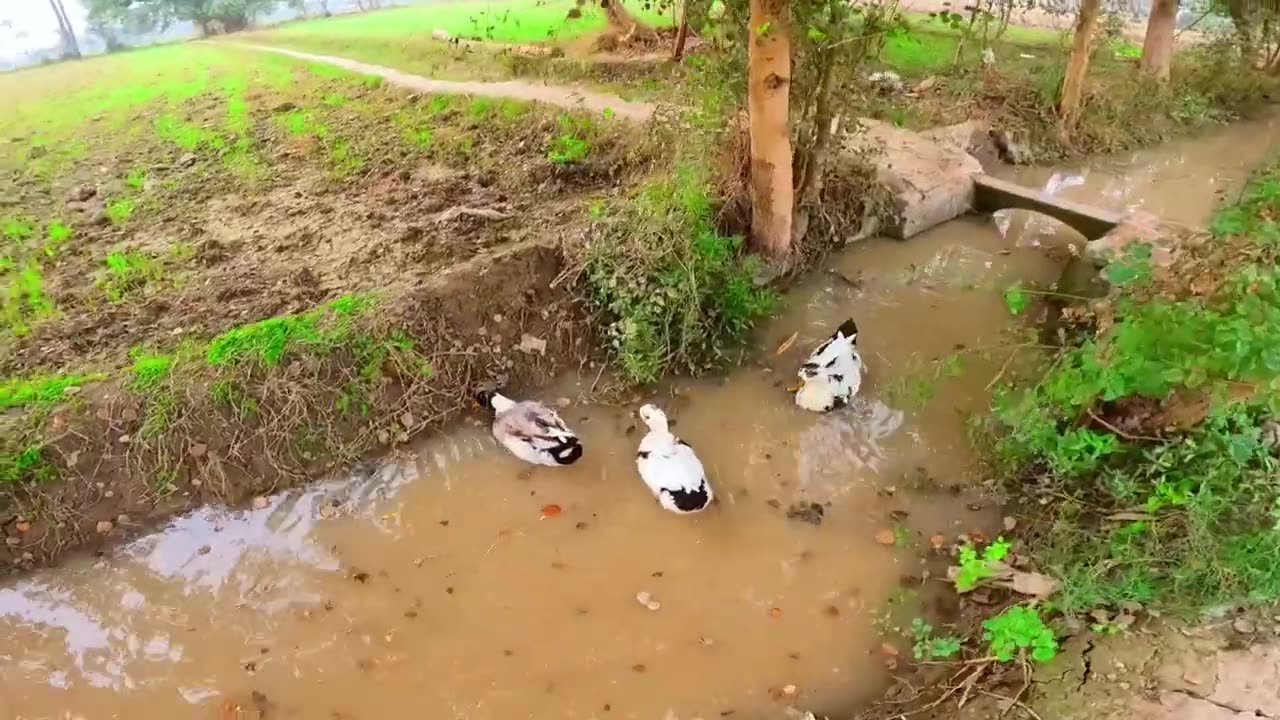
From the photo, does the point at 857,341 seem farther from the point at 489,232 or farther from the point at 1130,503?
the point at 489,232

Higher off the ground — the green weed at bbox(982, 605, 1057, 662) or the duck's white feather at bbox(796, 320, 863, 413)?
the duck's white feather at bbox(796, 320, 863, 413)

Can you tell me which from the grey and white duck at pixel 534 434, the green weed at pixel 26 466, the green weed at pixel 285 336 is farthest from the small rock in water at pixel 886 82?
the green weed at pixel 26 466

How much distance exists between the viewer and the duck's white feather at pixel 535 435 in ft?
14.3

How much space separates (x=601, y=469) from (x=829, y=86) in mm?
2870

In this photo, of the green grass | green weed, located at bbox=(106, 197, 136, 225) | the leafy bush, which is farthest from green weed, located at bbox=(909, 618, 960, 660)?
green weed, located at bbox=(106, 197, 136, 225)

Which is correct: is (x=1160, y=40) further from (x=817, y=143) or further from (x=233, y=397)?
(x=233, y=397)

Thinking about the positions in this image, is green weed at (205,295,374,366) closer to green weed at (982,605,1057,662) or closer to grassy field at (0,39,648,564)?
grassy field at (0,39,648,564)

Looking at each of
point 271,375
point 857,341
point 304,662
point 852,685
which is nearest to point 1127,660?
point 852,685

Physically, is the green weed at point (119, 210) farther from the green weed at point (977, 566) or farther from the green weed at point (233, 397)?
the green weed at point (977, 566)

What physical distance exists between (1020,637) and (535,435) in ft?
8.07

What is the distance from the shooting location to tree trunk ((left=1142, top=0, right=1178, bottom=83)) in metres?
8.12

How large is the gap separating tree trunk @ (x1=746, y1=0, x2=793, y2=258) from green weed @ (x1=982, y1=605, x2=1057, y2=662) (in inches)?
122

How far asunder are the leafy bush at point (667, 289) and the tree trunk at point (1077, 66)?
4.24 metres

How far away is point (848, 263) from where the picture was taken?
6031mm
